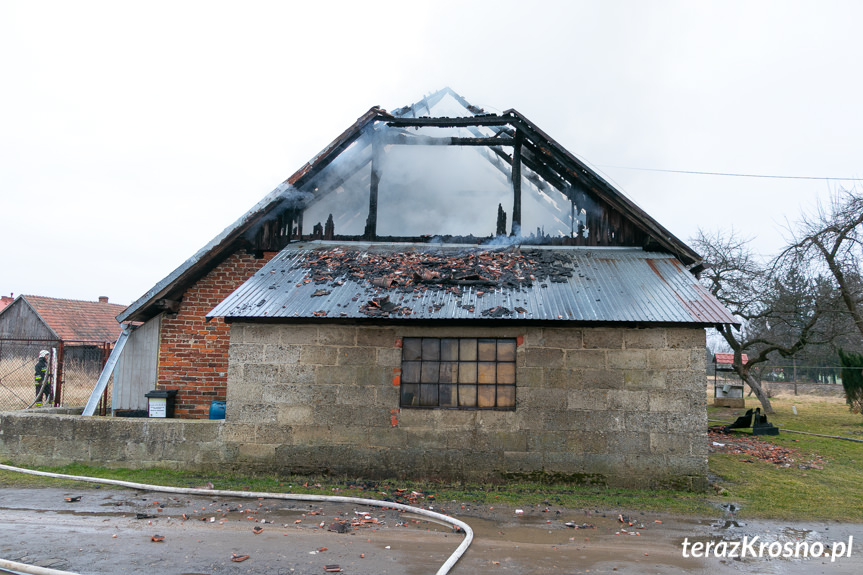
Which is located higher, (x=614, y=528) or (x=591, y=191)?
(x=591, y=191)

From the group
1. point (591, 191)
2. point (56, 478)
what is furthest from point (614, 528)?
point (56, 478)

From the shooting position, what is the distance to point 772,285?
19422 millimetres

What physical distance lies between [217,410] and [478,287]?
5.02m

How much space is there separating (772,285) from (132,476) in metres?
20.3

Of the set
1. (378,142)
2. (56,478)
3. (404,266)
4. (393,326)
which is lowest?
(56,478)

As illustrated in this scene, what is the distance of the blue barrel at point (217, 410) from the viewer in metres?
9.48

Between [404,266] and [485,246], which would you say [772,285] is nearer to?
[485,246]

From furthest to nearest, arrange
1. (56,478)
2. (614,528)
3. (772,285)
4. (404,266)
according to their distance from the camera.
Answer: (772,285) < (404,266) < (56,478) < (614,528)

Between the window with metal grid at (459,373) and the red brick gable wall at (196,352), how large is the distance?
4.02 meters

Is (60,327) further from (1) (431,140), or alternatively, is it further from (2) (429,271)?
(2) (429,271)

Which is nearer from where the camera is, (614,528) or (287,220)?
(614,528)

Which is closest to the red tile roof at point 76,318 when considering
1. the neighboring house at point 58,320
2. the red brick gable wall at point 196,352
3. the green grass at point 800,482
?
the neighboring house at point 58,320

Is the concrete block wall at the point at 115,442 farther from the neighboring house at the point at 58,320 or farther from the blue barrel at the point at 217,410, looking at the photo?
the neighboring house at the point at 58,320

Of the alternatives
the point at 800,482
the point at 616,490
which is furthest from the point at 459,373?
the point at 800,482
